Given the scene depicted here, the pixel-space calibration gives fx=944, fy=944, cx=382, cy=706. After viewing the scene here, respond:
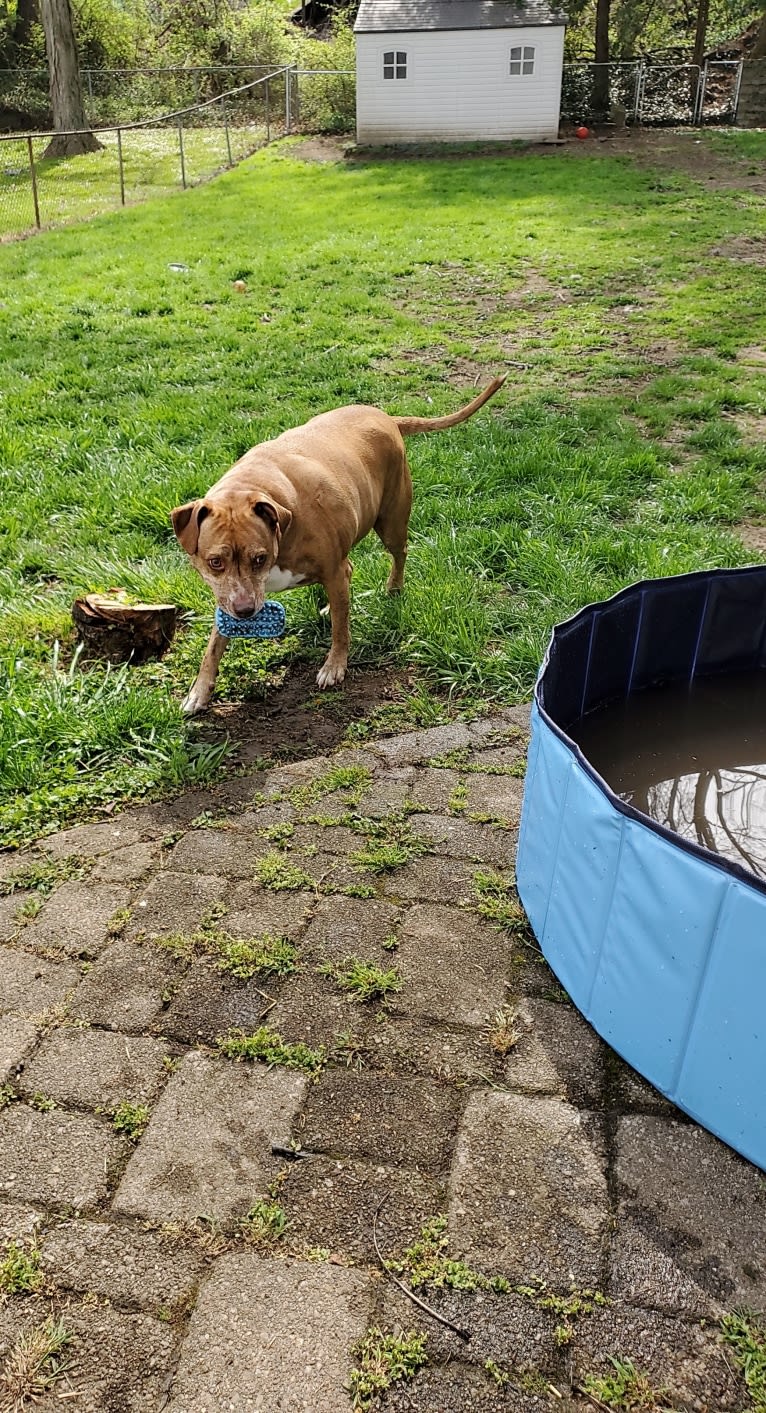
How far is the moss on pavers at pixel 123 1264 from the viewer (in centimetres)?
191

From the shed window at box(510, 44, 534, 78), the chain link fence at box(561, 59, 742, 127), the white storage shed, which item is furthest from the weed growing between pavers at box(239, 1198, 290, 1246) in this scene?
the chain link fence at box(561, 59, 742, 127)

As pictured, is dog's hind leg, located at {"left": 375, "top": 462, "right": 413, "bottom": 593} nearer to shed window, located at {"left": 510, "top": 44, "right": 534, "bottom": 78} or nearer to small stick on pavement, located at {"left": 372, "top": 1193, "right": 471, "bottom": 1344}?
small stick on pavement, located at {"left": 372, "top": 1193, "right": 471, "bottom": 1344}

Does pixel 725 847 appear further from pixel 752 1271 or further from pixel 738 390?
pixel 738 390

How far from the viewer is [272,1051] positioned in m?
2.45

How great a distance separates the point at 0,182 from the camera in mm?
16203

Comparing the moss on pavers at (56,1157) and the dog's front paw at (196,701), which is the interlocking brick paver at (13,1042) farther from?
the dog's front paw at (196,701)

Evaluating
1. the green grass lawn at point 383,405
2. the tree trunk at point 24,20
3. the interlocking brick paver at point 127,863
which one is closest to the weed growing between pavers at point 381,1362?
the interlocking brick paver at point 127,863

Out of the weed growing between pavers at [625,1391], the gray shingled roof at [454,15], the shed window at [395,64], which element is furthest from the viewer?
the shed window at [395,64]

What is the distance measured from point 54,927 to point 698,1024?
1899 millimetres

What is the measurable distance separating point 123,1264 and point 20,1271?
0.21 meters

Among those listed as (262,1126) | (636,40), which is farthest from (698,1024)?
(636,40)

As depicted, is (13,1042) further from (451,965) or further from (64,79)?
(64,79)

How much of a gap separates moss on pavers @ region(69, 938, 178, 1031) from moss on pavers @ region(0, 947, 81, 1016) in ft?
0.17

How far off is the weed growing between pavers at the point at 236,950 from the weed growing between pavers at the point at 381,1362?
104cm
